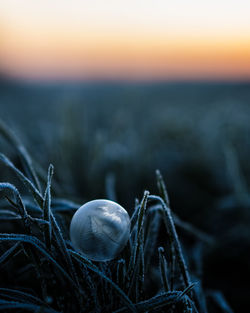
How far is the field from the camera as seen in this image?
477mm

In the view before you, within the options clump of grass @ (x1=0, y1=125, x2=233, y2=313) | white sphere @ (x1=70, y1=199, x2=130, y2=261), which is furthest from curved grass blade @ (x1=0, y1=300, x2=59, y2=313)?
white sphere @ (x1=70, y1=199, x2=130, y2=261)

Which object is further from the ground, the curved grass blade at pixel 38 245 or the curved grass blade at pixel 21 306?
the curved grass blade at pixel 38 245

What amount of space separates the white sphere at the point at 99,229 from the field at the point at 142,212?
48 mm

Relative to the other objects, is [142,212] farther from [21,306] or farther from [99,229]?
[21,306]

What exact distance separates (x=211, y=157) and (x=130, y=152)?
397 millimetres

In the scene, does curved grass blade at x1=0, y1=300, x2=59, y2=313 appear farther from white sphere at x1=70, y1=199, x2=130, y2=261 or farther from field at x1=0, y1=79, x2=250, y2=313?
white sphere at x1=70, y1=199, x2=130, y2=261

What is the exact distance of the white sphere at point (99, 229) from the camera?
414 mm

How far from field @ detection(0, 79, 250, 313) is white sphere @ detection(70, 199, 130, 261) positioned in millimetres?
48

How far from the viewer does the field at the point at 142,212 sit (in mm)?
477

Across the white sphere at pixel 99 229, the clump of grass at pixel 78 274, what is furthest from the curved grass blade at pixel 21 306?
the white sphere at pixel 99 229

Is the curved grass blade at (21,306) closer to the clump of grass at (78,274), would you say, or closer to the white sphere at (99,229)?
the clump of grass at (78,274)

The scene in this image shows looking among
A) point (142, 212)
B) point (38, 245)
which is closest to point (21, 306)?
point (38, 245)

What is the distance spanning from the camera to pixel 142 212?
48 cm

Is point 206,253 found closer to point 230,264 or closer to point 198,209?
point 230,264
